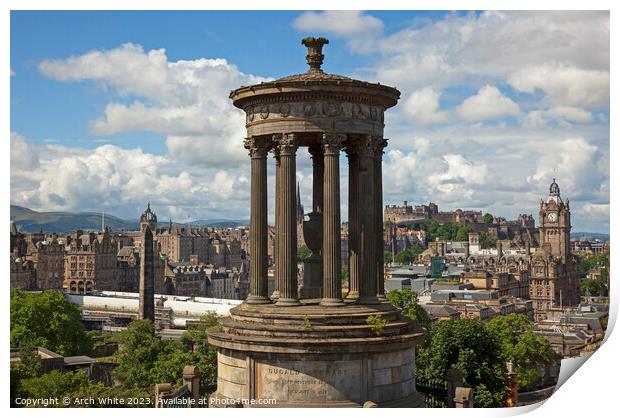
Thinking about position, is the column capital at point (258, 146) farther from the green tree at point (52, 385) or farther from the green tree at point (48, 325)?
the green tree at point (48, 325)

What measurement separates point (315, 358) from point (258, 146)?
6.80 metres

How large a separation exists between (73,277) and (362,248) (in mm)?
171340

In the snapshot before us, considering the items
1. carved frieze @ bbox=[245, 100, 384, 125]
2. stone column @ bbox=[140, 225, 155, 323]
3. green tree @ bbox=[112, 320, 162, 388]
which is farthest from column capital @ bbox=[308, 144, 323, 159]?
stone column @ bbox=[140, 225, 155, 323]

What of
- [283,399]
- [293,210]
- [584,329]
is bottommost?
[584,329]

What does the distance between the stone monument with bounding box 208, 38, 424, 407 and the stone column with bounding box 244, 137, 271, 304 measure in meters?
0.03

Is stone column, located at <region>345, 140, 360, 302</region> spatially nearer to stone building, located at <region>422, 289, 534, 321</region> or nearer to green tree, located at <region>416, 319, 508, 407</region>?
green tree, located at <region>416, 319, 508, 407</region>

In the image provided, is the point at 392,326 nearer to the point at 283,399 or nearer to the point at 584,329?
the point at 283,399

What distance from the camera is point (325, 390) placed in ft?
72.6

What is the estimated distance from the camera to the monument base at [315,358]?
22094mm

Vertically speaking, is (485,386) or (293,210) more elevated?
(293,210)

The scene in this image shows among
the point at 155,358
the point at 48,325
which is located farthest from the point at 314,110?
the point at 48,325

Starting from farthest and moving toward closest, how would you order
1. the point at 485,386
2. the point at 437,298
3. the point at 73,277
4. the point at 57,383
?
the point at 73,277 < the point at 437,298 < the point at 57,383 < the point at 485,386

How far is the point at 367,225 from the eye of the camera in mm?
24312

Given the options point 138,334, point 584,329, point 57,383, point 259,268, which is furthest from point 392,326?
point 584,329
